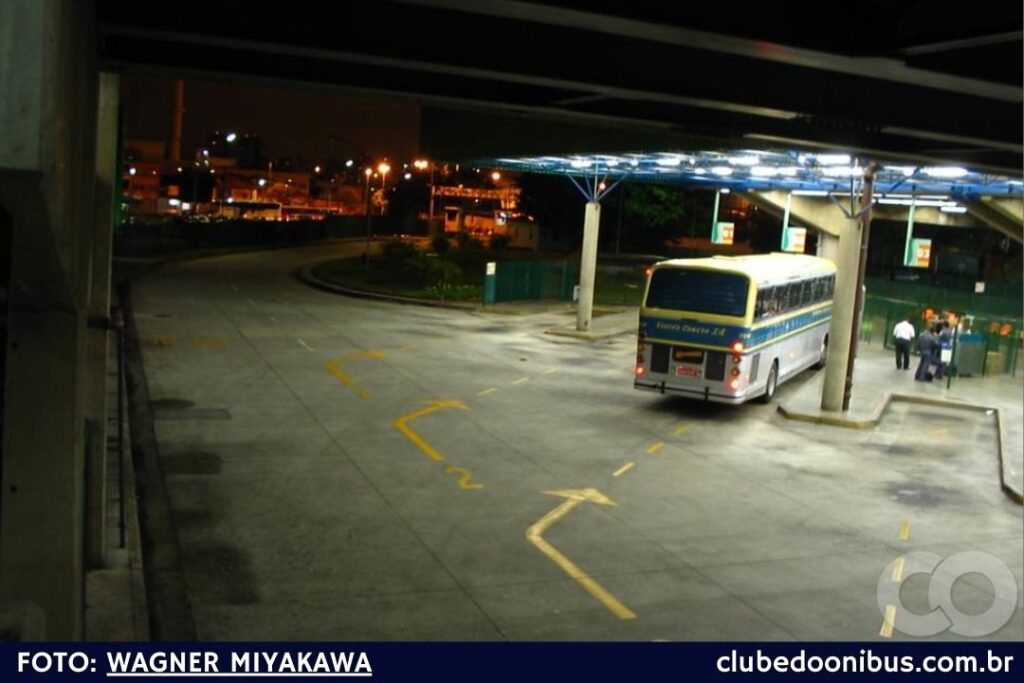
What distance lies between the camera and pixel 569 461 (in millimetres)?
16172

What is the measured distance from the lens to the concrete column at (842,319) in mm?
21781

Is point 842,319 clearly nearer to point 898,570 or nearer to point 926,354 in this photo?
point 926,354

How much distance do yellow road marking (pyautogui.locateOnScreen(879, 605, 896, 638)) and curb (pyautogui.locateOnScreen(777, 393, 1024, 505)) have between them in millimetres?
6311

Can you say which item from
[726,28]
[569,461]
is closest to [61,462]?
[726,28]

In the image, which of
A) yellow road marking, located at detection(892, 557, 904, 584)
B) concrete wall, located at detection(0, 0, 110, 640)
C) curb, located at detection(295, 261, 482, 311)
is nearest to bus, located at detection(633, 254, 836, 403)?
yellow road marking, located at detection(892, 557, 904, 584)

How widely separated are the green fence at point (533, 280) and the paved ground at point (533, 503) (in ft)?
54.1

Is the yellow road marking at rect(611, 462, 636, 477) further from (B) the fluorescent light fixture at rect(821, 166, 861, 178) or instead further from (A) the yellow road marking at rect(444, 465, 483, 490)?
(B) the fluorescent light fixture at rect(821, 166, 861, 178)

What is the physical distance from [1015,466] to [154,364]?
17180mm

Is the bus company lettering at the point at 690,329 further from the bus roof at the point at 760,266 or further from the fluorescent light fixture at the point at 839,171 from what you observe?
the fluorescent light fixture at the point at 839,171

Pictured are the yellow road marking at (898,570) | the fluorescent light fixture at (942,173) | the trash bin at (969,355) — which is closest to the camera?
the yellow road marking at (898,570)

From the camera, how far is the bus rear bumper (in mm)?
20703

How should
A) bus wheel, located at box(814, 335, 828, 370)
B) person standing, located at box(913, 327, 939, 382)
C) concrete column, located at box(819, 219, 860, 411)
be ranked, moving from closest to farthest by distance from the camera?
1. concrete column, located at box(819, 219, 860, 411)
2. person standing, located at box(913, 327, 939, 382)
3. bus wheel, located at box(814, 335, 828, 370)

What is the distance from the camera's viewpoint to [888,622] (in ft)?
32.8

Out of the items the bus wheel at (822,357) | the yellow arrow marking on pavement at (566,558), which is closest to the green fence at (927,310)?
the bus wheel at (822,357)
